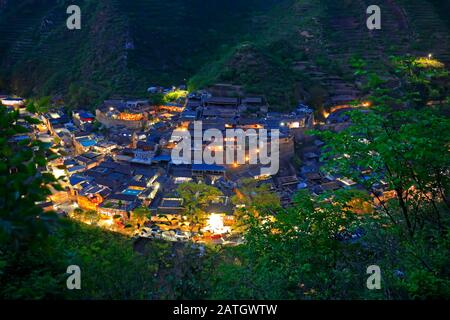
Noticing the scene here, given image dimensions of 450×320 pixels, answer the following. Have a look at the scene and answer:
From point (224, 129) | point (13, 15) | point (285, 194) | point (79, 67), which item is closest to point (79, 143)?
point (224, 129)

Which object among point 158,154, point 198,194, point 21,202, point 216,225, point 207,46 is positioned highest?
point 207,46

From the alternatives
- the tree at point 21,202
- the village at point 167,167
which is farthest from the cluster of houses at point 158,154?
the tree at point 21,202

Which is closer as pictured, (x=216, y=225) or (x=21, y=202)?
(x=21, y=202)

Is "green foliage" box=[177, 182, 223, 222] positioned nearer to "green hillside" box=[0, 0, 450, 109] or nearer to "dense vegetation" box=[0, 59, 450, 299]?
"dense vegetation" box=[0, 59, 450, 299]

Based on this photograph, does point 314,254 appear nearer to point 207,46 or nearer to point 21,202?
point 21,202

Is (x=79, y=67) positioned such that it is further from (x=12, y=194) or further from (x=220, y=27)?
(x=12, y=194)

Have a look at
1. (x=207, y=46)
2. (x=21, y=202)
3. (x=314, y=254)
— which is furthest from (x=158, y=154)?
(x=207, y=46)
